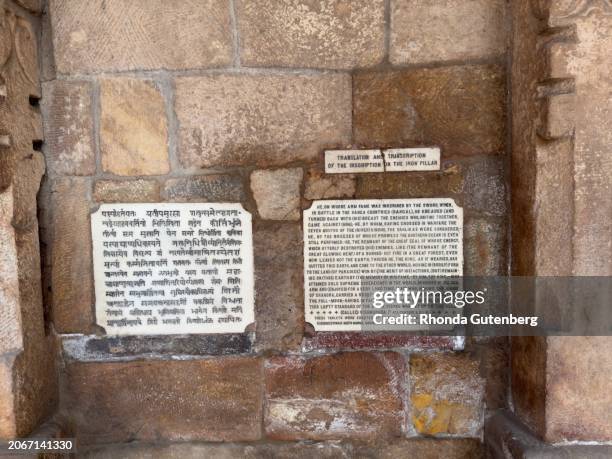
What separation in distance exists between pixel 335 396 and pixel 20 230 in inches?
66.4

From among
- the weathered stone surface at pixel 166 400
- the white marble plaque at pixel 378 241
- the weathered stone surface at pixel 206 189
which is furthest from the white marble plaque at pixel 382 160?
the weathered stone surface at pixel 166 400

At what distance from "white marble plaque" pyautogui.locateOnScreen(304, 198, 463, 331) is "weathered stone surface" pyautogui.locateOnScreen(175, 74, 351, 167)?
1.11ft

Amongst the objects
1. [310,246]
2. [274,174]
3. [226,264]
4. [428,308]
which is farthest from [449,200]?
[226,264]

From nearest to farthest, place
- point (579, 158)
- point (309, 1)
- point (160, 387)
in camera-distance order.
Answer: point (579, 158) → point (309, 1) → point (160, 387)

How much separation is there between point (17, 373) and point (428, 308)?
6.28ft

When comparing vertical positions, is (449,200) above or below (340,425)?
above

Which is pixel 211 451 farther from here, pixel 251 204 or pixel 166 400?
pixel 251 204

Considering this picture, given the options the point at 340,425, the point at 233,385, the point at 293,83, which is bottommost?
the point at 340,425

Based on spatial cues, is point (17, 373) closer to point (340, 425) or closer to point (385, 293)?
point (340, 425)

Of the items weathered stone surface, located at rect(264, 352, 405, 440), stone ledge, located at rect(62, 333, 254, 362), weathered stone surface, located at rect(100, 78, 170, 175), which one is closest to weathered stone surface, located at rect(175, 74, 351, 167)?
weathered stone surface, located at rect(100, 78, 170, 175)

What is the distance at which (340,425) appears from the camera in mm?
2129

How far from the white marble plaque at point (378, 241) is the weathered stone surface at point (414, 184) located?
1.4 inches

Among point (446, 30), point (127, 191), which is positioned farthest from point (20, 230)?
point (446, 30)

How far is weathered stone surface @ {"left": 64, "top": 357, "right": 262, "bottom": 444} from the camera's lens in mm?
2107
